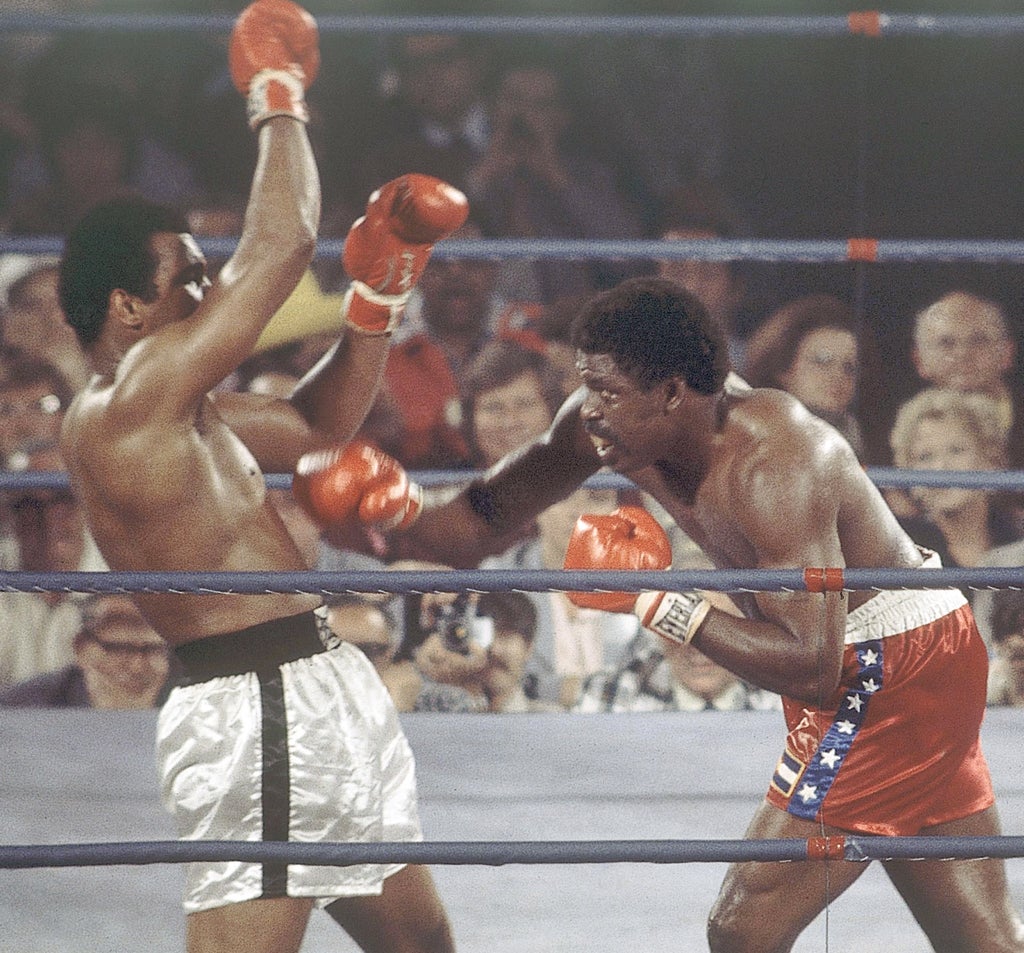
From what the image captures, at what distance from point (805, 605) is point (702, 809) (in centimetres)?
91

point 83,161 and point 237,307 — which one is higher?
point 83,161

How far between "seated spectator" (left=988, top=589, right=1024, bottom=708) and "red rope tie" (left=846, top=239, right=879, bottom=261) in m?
1.26

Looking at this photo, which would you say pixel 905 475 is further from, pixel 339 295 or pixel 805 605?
pixel 339 295

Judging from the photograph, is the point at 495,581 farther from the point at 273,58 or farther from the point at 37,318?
the point at 37,318

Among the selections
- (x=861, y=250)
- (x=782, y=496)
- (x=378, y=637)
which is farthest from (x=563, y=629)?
(x=782, y=496)

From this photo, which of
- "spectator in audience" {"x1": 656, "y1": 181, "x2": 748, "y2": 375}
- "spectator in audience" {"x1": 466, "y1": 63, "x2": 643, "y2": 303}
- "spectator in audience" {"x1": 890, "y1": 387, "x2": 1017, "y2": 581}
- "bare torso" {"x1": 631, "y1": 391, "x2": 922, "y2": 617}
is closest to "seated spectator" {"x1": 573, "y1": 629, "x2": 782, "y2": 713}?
"spectator in audience" {"x1": 890, "y1": 387, "x2": 1017, "y2": 581}

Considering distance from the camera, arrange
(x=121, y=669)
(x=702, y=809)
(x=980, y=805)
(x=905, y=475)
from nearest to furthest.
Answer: (x=980, y=805) → (x=905, y=475) → (x=702, y=809) → (x=121, y=669)

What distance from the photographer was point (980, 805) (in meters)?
1.65

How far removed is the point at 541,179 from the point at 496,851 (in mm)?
2433

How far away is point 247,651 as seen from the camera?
154 centimetres

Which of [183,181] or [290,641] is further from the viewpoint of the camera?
[183,181]

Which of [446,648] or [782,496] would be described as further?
[446,648]

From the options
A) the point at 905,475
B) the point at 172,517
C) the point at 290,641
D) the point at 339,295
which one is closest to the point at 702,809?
the point at 905,475

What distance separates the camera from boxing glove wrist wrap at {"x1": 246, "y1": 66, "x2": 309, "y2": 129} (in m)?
1.66
